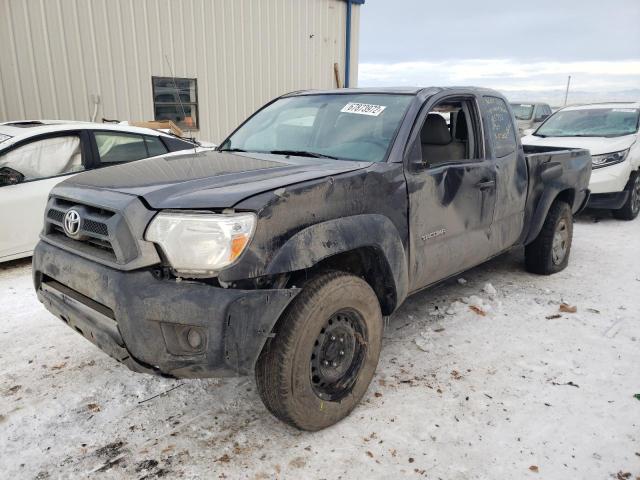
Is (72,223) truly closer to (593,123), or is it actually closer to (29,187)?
(29,187)

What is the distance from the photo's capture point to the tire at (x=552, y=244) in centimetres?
480

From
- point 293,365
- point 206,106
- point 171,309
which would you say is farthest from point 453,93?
point 206,106

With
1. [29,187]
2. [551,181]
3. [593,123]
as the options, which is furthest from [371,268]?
[593,123]

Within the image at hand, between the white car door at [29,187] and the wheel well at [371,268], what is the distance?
3.60m

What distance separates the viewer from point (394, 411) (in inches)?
108

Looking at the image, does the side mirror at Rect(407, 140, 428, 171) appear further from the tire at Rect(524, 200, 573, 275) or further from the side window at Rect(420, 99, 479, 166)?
the tire at Rect(524, 200, 573, 275)

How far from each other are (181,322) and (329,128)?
1.78 meters

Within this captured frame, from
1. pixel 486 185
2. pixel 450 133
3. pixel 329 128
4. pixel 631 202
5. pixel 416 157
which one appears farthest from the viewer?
pixel 631 202

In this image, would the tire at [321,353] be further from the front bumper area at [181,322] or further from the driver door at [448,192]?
the driver door at [448,192]

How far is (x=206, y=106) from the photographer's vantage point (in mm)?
10273

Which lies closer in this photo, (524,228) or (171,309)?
(171,309)

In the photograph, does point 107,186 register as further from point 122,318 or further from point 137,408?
point 137,408

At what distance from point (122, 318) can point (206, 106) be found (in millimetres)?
8828

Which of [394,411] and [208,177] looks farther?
[394,411]
